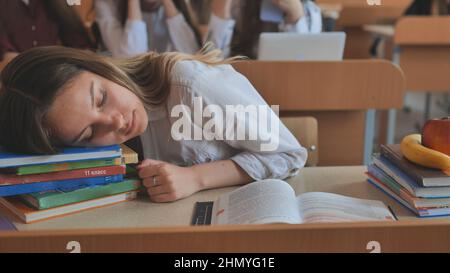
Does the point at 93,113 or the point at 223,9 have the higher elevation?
the point at 223,9

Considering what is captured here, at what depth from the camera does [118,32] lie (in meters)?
1.35

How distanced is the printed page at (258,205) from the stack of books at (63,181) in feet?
0.66

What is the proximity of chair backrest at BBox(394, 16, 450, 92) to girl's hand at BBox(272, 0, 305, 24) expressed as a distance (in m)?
1.45

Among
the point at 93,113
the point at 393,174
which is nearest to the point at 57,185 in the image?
the point at 93,113

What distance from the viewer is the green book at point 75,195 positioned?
995mm

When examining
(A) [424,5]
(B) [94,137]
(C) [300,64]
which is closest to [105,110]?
(B) [94,137]

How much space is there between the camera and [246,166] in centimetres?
114

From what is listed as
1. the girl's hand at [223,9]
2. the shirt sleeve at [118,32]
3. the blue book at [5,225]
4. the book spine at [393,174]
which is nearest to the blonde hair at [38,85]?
the blue book at [5,225]

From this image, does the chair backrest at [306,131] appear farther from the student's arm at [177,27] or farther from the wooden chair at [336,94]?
the student's arm at [177,27]

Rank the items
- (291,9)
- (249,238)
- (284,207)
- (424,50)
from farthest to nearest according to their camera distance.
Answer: (424,50)
(291,9)
(284,207)
(249,238)

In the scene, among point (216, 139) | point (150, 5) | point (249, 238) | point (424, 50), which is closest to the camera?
point (249, 238)

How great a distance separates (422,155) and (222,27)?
1.80 ft

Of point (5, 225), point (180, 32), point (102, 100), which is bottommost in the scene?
point (5, 225)

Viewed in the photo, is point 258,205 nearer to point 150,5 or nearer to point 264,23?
point 264,23
